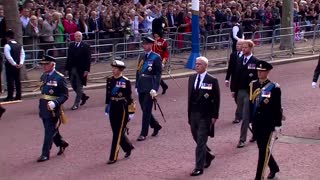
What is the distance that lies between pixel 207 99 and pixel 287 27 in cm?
1663

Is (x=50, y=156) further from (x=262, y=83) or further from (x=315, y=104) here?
(x=315, y=104)

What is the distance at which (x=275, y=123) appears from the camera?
10242 mm

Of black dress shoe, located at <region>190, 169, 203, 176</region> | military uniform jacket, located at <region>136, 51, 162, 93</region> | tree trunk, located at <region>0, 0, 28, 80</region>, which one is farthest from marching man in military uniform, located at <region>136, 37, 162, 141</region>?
tree trunk, located at <region>0, 0, 28, 80</region>

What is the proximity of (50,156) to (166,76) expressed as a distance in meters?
9.69

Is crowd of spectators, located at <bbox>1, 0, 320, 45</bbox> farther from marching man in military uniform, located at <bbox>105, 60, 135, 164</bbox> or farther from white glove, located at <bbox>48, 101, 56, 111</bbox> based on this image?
marching man in military uniform, located at <bbox>105, 60, 135, 164</bbox>

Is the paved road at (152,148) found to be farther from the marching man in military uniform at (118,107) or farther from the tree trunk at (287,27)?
the tree trunk at (287,27)

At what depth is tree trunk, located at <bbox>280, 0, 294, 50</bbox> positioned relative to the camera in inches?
1019

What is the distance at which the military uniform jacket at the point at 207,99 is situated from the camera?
10828mm

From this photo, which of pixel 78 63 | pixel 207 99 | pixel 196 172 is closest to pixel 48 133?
pixel 196 172

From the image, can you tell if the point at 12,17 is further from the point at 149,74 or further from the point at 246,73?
the point at 246,73

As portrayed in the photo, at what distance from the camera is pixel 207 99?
10.9 metres

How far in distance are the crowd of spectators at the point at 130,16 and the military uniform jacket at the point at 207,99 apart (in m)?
Answer: 11.3

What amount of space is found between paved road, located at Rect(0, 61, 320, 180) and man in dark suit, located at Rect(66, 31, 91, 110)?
1.67 ft

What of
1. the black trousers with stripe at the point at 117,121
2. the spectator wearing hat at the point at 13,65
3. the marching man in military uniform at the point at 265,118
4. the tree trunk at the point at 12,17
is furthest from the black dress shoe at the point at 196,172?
the tree trunk at the point at 12,17
